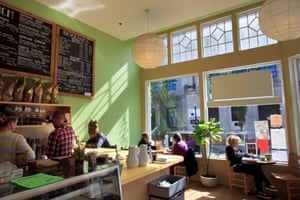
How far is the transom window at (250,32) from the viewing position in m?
4.38

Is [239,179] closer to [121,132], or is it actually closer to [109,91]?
[121,132]

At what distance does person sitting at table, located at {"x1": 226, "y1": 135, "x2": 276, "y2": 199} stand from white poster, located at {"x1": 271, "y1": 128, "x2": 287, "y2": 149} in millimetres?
568

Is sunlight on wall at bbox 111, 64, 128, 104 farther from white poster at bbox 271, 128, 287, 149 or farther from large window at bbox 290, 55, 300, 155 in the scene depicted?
large window at bbox 290, 55, 300, 155

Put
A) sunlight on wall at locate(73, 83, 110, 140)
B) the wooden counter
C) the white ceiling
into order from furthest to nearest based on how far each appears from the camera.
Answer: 1. sunlight on wall at locate(73, 83, 110, 140)
2. the white ceiling
3. the wooden counter

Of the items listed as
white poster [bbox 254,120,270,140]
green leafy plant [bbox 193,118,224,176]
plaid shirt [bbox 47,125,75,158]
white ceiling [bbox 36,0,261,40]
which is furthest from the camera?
green leafy plant [bbox 193,118,224,176]

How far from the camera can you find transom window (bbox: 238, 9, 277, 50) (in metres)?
4.38

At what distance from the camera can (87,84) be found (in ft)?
13.6

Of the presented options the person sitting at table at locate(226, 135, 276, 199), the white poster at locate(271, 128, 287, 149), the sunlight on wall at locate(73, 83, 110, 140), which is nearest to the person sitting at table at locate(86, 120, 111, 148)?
the sunlight on wall at locate(73, 83, 110, 140)

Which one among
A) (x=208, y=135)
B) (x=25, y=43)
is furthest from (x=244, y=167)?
(x=25, y=43)

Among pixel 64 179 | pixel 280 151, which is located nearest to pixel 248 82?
pixel 280 151

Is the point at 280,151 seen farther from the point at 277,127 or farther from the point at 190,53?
the point at 190,53

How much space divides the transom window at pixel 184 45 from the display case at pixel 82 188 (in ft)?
14.3

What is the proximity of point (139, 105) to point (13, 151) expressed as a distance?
3935mm

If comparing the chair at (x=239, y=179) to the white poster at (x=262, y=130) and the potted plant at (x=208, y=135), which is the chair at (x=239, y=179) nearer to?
the potted plant at (x=208, y=135)
